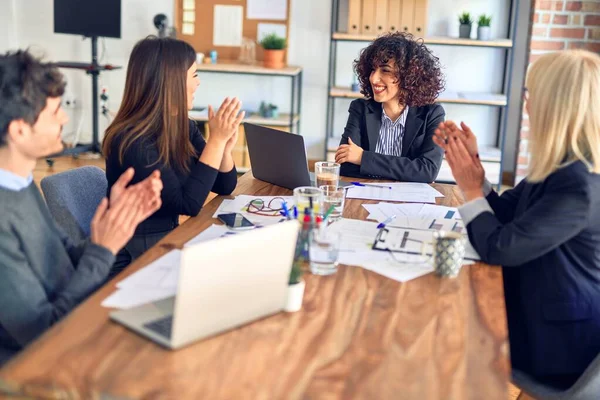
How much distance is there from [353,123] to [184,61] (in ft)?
3.22

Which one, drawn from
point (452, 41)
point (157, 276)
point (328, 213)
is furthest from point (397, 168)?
point (452, 41)

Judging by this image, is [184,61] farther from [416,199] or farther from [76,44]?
[76,44]

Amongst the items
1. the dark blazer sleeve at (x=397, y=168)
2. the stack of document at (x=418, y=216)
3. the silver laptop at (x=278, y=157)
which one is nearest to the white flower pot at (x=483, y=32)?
the dark blazer sleeve at (x=397, y=168)

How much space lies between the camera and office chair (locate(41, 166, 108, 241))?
7.33 ft

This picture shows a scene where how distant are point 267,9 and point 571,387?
4.24 metres

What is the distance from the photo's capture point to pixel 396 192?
97.6 inches

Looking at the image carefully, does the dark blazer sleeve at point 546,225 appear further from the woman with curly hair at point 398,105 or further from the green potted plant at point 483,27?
the green potted plant at point 483,27

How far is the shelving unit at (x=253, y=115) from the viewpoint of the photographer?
516 cm

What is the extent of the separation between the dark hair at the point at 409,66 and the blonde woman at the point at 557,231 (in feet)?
3.73

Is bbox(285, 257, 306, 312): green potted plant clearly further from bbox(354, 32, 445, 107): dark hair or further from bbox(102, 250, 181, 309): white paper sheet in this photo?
bbox(354, 32, 445, 107): dark hair

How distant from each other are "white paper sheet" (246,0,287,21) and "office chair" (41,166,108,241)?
10.9 feet

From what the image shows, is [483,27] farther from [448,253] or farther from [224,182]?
[448,253]

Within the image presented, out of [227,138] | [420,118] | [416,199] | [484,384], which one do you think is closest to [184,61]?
[227,138]

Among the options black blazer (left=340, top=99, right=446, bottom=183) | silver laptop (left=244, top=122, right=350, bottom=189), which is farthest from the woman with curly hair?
silver laptop (left=244, top=122, right=350, bottom=189)
